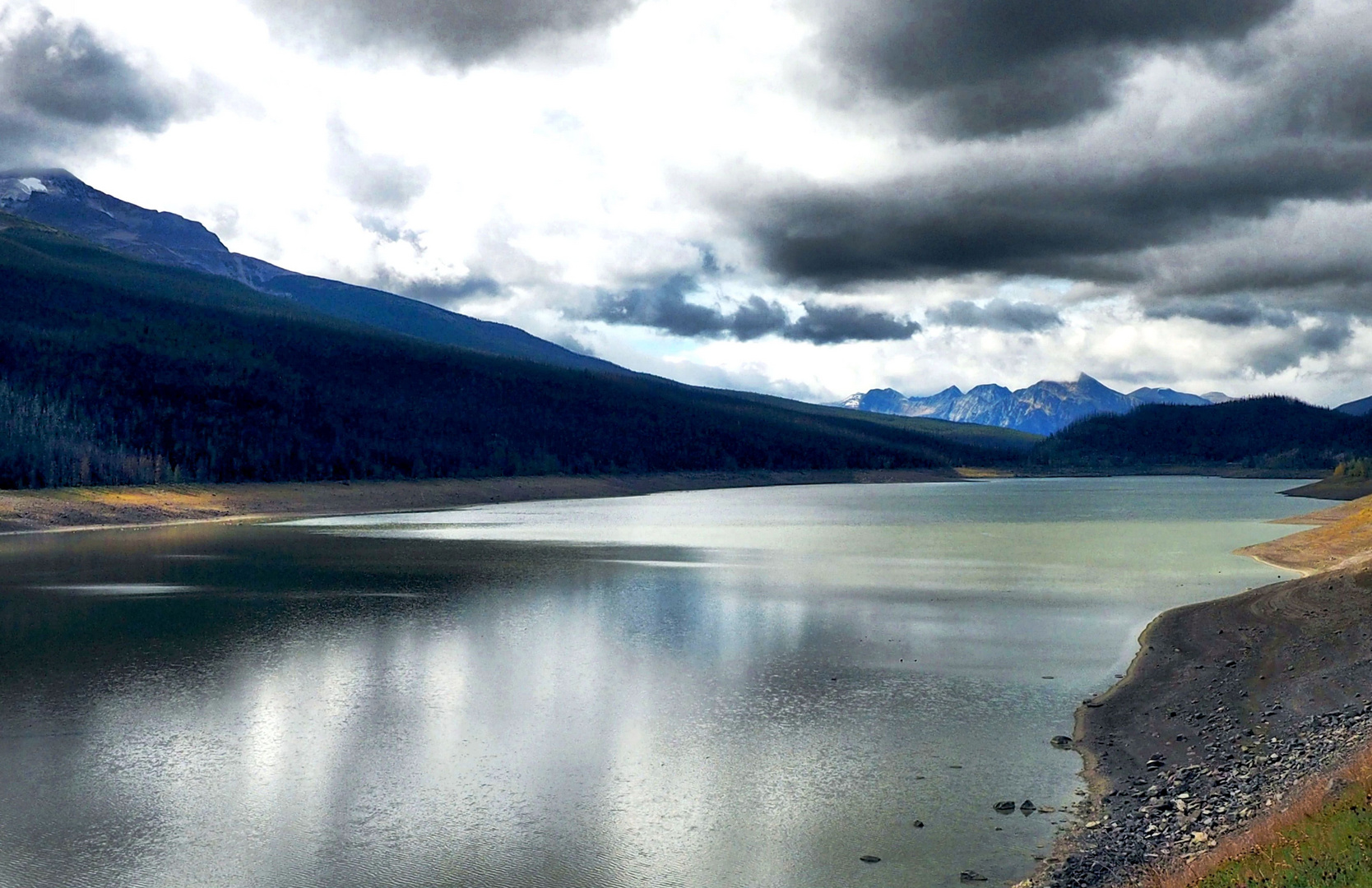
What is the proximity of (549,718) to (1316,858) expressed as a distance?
15.9 m

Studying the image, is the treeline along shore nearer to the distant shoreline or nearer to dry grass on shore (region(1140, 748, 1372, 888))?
dry grass on shore (region(1140, 748, 1372, 888))

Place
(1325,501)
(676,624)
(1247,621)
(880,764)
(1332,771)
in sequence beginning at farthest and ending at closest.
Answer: (1325,501)
(676,624)
(1247,621)
(880,764)
(1332,771)

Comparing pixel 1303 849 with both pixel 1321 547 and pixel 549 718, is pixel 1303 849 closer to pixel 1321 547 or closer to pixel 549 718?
pixel 549 718

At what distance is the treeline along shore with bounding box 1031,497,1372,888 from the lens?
13.7 metres

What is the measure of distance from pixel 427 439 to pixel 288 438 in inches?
1326

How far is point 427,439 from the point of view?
628 feet

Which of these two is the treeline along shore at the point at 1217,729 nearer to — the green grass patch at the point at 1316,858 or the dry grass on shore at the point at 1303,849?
the dry grass on shore at the point at 1303,849

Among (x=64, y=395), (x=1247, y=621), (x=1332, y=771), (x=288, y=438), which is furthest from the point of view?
(x=288, y=438)

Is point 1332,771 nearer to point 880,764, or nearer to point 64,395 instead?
point 880,764

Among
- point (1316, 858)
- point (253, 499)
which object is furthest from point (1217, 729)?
point (253, 499)

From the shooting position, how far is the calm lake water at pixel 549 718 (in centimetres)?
1480

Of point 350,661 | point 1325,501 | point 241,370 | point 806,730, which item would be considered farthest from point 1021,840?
point 241,370

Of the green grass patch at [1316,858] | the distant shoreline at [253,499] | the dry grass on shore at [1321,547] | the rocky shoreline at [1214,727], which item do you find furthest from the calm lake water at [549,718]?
the distant shoreline at [253,499]

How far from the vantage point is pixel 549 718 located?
895 inches
